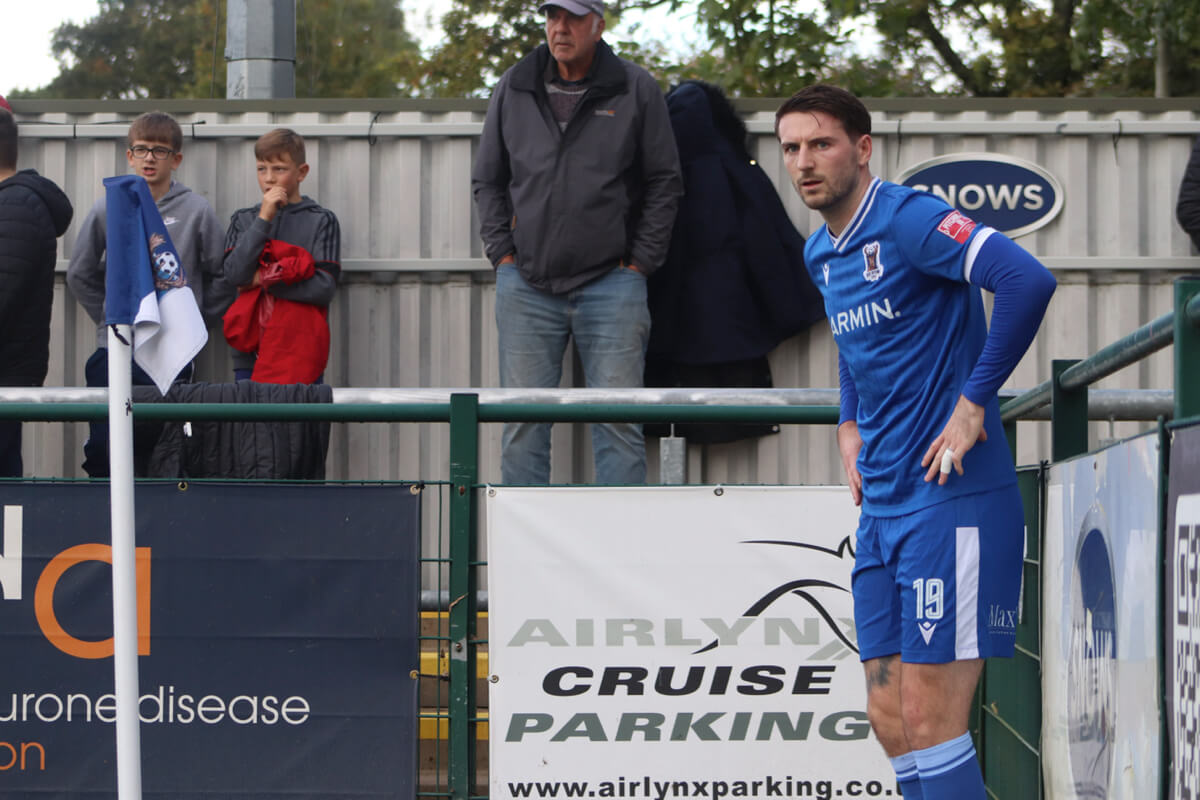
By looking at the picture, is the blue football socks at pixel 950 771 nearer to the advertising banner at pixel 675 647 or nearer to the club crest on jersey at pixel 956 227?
the advertising banner at pixel 675 647

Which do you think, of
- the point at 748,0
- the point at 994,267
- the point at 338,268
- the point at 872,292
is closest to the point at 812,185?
the point at 872,292

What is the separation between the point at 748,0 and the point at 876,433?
1106cm

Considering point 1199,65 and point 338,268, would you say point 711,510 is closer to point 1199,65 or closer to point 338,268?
point 338,268

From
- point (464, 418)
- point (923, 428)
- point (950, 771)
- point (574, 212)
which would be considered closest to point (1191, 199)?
point (574, 212)

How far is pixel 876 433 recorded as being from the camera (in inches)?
150

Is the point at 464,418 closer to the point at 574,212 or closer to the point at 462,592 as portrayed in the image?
the point at 462,592

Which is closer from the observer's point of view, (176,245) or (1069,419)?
(1069,419)

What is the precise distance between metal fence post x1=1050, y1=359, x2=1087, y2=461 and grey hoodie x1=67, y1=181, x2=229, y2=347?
173 inches

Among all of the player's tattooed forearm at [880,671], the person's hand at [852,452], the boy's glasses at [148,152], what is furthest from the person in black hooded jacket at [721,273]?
the player's tattooed forearm at [880,671]

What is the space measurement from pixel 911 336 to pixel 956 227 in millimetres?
315

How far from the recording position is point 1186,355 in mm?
2852

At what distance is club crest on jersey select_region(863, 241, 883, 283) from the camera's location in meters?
3.73

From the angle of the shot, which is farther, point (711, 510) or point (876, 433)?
point (711, 510)

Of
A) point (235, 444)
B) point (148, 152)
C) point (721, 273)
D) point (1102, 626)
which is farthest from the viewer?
point (721, 273)
